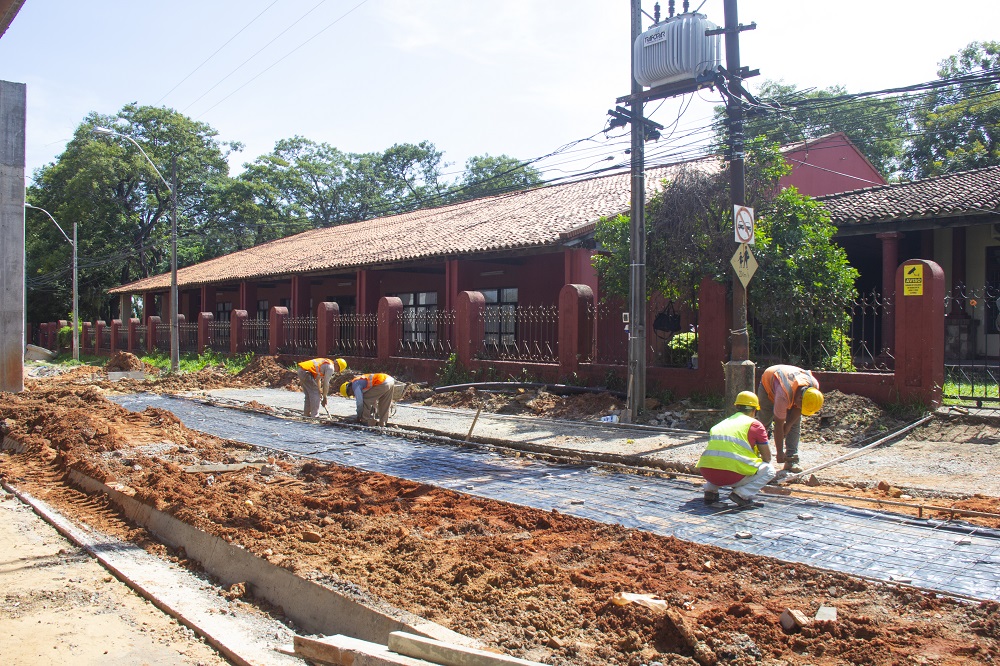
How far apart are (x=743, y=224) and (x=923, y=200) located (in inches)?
354

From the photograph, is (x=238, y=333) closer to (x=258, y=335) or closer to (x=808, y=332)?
(x=258, y=335)

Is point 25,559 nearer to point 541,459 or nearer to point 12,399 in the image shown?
point 541,459

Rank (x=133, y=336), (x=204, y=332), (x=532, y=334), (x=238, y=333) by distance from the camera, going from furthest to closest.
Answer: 1. (x=133, y=336)
2. (x=204, y=332)
3. (x=238, y=333)
4. (x=532, y=334)

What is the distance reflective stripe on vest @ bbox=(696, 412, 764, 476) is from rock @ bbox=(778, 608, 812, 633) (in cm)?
263

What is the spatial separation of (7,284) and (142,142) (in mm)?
36232

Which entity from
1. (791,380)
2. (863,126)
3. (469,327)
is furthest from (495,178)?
(791,380)

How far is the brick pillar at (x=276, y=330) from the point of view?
2422cm

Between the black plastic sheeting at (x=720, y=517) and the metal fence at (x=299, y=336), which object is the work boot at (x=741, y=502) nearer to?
the black plastic sheeting at (x=720, y=517)

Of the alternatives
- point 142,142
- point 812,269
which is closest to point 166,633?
point 812,269

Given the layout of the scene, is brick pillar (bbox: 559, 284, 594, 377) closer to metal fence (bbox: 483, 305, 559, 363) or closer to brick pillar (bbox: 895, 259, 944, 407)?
metal fence (bbox: 483, 305, 559, 363)

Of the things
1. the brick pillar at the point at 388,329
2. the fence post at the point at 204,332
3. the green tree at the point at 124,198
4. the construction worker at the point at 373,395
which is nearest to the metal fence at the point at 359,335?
the brick pillar at the point at 388,329

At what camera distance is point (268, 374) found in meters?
21.3

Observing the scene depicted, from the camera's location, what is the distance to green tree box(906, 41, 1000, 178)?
1096 inches

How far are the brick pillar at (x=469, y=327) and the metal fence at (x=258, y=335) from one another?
31.9ft
